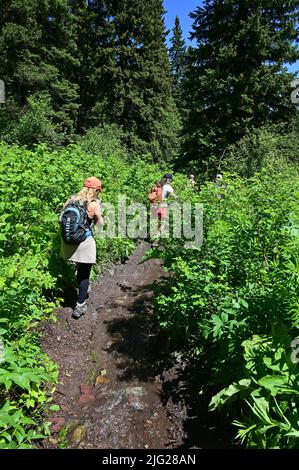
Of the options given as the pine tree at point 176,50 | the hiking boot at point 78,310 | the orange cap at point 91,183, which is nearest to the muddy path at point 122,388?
the hiking boot at point 78,310

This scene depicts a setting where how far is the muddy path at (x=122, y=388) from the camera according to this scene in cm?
308

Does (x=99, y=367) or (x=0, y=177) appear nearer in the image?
(x=99, y=367)

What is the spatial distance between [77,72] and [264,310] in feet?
88.6

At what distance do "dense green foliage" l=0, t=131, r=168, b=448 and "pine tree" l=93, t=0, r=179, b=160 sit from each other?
16700 mm

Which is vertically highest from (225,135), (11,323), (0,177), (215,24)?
(215,24)

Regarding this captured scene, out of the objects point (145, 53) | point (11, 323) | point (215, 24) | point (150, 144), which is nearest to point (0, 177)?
point (11, 323)

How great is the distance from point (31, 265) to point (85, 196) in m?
1.57

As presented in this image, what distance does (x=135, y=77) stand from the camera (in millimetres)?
23203

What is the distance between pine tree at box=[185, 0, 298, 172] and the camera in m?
13.6

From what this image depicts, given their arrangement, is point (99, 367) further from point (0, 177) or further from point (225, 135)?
point (225, 135)

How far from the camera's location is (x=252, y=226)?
11.4ft

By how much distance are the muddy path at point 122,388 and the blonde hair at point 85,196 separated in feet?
4.67

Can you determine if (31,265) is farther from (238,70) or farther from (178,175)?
(238,70)

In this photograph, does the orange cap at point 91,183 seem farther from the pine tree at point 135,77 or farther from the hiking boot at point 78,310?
the pine tree at point 135,77
